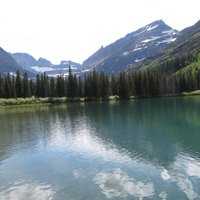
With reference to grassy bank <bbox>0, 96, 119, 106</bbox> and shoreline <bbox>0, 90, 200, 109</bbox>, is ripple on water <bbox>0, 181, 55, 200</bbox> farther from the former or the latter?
grassy bank <bbox>0, 96, 119, 106</bbox>

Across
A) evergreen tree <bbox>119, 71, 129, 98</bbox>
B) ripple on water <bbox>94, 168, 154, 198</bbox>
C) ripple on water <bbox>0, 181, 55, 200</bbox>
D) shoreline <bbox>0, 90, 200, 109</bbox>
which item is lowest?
ripple on water <bbox>0, 181, 55, 200</bbox>

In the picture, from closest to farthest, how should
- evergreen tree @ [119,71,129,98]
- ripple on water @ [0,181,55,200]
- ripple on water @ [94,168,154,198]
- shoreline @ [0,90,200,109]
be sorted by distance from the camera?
ripple on water @ [94,168,154,198] < ripple on water @ [0,181,55,200] < shoreline @ [0,90,200,109] < evergreen tree @ [119,71,129,98]

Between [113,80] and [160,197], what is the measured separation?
17313 centimetres

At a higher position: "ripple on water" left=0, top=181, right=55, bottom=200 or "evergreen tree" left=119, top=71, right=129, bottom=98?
"evergreen tree" left=119, top=71, right=129, bottom=98

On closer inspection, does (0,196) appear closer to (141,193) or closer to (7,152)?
(141,193)

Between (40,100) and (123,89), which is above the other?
(123,89)

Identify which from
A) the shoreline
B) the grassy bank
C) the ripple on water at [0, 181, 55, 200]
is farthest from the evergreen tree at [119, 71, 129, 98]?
the ripple on water at [0, 181, 55, 200]

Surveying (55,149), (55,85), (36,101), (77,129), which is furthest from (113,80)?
(55,149)

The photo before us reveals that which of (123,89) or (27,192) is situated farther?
(123,89)

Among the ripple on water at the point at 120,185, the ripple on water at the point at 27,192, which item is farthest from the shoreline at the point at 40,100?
the ripple on water at the point at 120,185

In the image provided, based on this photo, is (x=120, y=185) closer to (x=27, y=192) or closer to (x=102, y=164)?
(x=102, y=164)

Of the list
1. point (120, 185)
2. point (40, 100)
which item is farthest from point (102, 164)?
point (40, 100)

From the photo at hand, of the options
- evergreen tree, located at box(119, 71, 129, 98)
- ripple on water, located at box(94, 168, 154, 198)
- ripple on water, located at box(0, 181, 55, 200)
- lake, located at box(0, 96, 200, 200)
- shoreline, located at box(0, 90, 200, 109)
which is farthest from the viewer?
evergreen tree, located at box(119, 71, 129, 98)

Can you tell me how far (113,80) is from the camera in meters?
195
